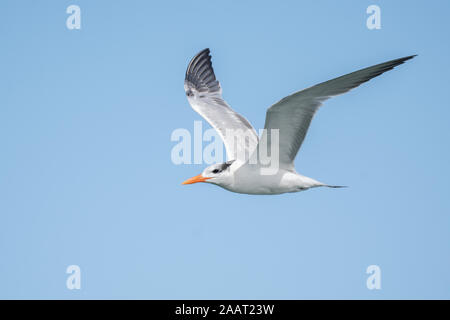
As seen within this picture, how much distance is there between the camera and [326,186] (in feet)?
30.0

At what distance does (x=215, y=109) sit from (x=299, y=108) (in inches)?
126

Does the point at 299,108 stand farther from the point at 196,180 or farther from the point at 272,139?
the point at 196,180

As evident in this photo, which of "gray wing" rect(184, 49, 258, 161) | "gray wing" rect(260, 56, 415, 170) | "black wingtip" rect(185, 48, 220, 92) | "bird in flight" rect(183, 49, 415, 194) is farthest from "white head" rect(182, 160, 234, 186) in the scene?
"black wingtip" rect(185, 48, 220, 92)

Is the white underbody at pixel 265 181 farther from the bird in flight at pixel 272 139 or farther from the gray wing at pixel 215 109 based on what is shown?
the gray wing at pixel 215 109

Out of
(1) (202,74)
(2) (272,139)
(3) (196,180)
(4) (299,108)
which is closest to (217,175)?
A: (3) (196,180)

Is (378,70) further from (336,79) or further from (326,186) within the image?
(326,186)

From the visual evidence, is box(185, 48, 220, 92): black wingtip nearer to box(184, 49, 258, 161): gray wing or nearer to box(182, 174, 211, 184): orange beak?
box(184, 49, 258, 161): gray wing

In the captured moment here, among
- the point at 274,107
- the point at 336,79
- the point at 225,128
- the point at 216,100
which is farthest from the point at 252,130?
the point at 336,79

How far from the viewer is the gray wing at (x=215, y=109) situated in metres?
10.1

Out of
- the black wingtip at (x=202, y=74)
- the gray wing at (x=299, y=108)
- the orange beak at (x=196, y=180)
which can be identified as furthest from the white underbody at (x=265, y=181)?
the black wingtip at (x=202, y=74)

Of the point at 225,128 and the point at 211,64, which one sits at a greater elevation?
the point at 211,64

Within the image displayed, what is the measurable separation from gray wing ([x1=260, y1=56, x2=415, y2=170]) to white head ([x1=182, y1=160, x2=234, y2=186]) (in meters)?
0.84

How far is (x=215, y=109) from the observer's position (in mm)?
11258

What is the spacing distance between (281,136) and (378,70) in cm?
191
